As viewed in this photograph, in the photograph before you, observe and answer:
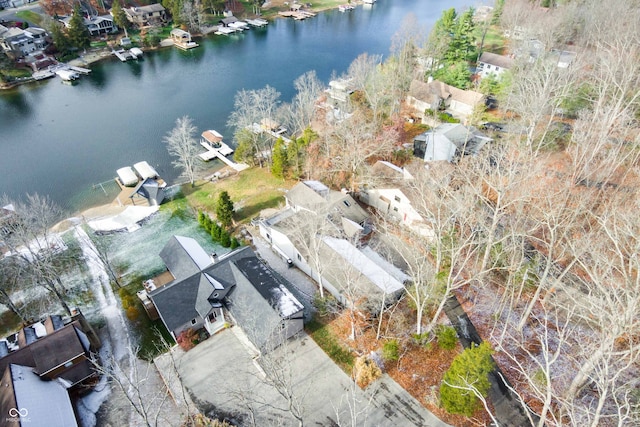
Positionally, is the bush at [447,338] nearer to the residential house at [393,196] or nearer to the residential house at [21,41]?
the residential house at [393,196]

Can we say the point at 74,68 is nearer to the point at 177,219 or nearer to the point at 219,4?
the point at 219,4

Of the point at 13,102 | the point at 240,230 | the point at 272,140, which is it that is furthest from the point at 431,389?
the point at 13,102

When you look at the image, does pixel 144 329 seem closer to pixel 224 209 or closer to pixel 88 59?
pixel 224 209

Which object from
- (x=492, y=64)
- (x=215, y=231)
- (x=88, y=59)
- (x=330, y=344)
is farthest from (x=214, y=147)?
(x=88, y=59)

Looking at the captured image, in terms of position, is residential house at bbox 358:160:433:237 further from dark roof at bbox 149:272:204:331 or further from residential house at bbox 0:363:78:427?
residential house at bbox 0:363:78:427

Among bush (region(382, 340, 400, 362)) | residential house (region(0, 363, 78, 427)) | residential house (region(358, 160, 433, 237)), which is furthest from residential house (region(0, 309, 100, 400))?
residential house (region(358, 160, 433, 237))
